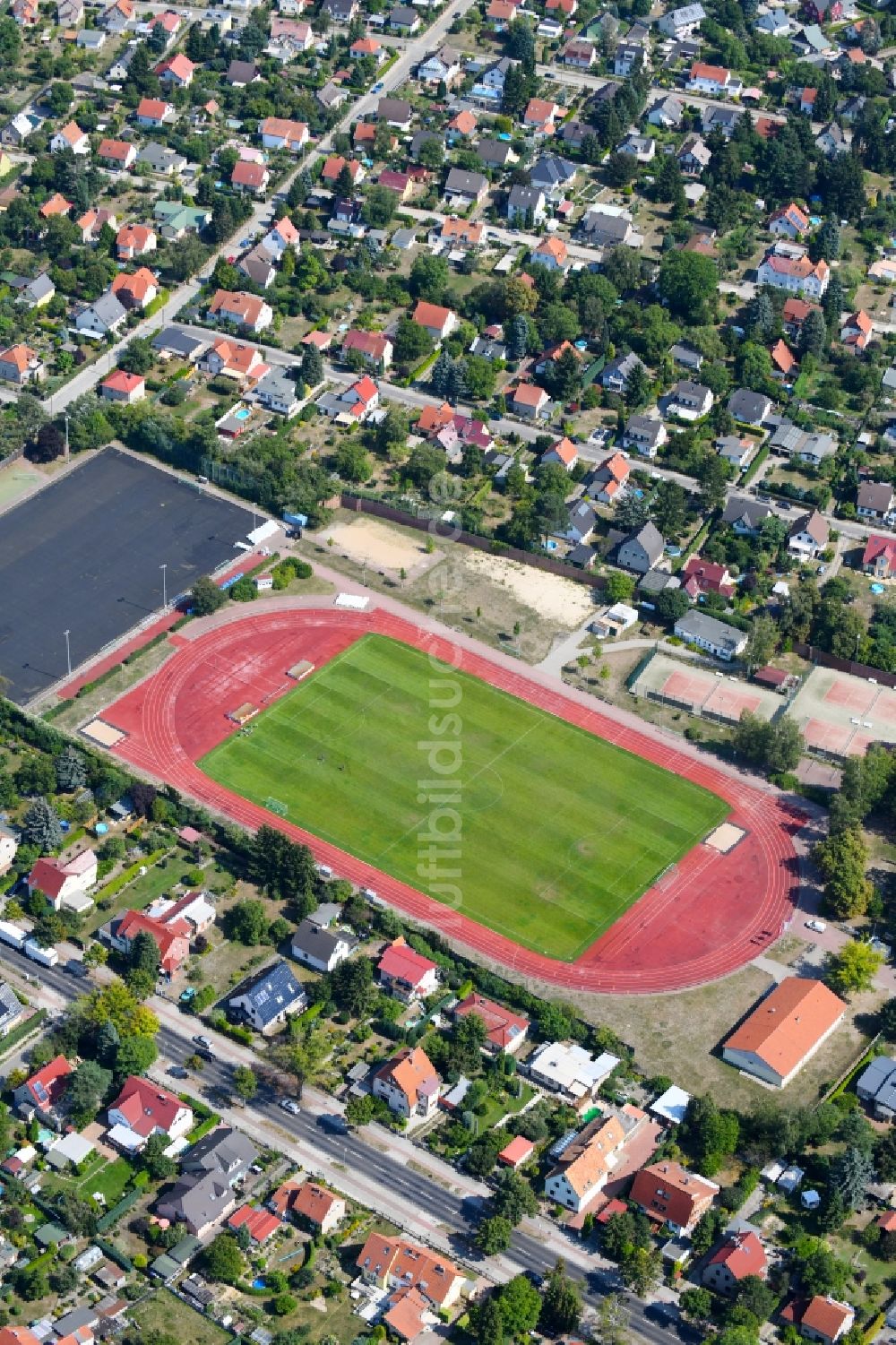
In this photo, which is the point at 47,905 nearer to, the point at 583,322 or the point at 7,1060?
the point at 7,1060

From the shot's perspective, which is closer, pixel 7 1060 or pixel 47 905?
pixel 7 1060

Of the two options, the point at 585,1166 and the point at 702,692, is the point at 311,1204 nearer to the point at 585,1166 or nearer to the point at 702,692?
the point at 585,1166

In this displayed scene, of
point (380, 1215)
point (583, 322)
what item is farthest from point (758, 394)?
point (380, 1215)

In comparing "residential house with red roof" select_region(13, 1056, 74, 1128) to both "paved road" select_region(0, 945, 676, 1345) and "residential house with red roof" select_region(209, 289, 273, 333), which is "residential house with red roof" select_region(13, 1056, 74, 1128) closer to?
"paved road" select_region(0, 945, 676, 1345)

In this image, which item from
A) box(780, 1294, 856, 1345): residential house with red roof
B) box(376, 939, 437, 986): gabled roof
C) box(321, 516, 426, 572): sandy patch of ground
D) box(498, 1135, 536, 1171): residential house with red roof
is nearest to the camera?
box(780, 1294, 856, 1345): residential house with red roof

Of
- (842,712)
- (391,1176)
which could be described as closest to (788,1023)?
(391,1176)

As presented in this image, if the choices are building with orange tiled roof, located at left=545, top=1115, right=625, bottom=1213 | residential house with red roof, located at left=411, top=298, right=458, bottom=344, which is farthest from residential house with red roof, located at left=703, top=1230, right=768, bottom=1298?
residential house with red roof, located at left=411, top=298, right=458, bottom=344

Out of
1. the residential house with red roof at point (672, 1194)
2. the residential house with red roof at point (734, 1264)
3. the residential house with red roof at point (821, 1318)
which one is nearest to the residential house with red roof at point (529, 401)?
the residential house with red roof at point (672, 1194)
